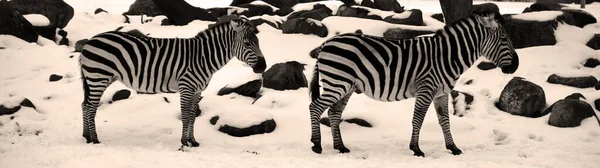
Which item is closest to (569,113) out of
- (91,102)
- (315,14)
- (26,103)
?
(91,102)

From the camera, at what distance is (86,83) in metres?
7.53

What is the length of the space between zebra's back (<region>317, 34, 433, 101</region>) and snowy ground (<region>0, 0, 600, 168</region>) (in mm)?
779

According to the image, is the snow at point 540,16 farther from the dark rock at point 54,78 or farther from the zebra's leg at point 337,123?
the dark rock at point 54,78

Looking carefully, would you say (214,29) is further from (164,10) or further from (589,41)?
(589,41)

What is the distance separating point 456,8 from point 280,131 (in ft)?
20.1

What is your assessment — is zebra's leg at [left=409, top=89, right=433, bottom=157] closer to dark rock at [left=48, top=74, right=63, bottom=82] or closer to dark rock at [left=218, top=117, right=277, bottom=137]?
dark rock at [left=218, top=117, right=277, bottom=137]

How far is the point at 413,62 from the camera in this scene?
7.05m

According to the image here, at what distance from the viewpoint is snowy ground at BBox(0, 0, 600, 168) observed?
6.57 meters

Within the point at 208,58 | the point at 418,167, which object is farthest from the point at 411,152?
the point at 208,58

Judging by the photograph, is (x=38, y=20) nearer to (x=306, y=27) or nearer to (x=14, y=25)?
(x=14, y=25)

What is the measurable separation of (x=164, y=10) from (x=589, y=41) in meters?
9.38

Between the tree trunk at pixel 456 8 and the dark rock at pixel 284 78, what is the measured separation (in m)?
4.21

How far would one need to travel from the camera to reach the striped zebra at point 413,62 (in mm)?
6973

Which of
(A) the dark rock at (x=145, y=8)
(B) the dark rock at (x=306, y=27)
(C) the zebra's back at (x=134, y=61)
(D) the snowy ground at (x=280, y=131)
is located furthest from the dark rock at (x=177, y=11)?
(C) the zebra's back at (x=134, y=61)
